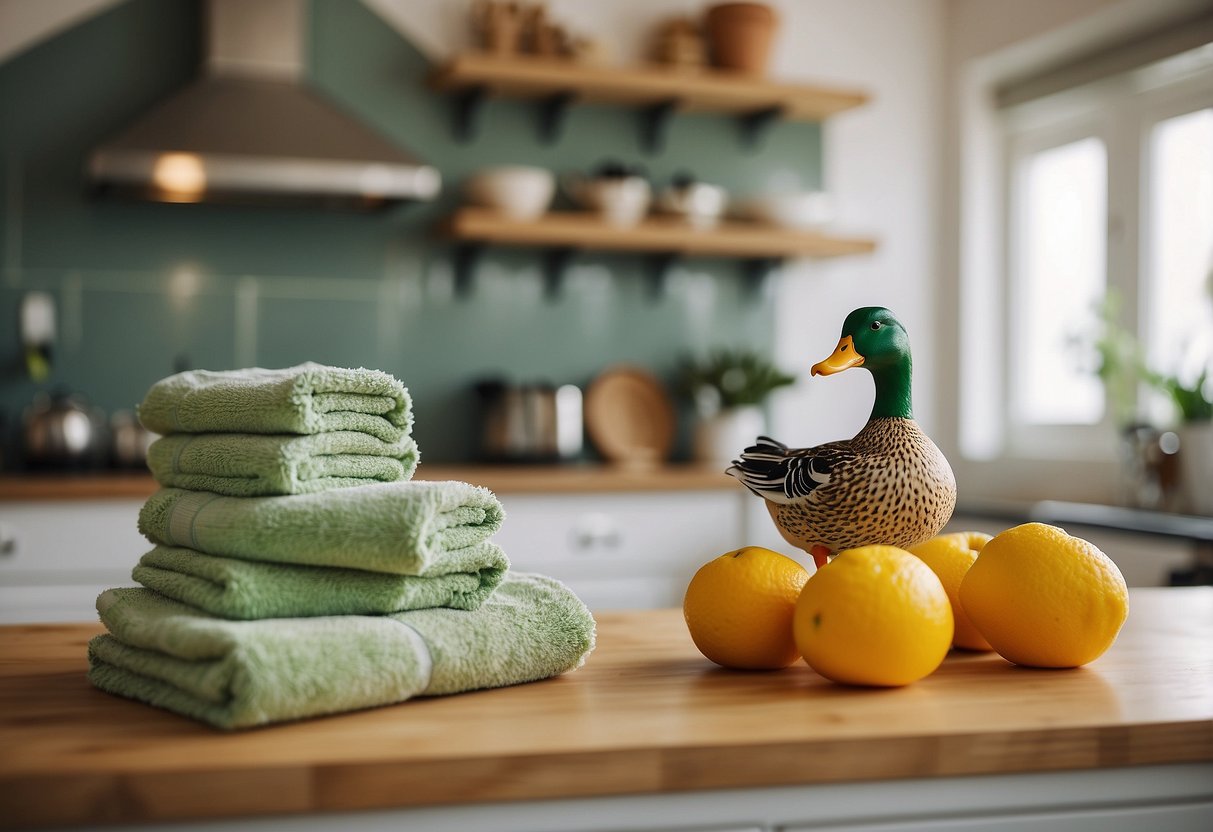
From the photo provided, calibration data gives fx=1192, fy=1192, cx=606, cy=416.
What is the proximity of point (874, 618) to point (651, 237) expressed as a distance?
2.69 m

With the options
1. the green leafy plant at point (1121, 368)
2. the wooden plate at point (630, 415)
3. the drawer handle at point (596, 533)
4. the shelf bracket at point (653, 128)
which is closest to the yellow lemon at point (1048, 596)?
the drawer handle at point (596, 533)

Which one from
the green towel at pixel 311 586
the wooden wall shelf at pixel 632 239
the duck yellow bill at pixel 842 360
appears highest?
the wooden wall shelf at pixel 632 239

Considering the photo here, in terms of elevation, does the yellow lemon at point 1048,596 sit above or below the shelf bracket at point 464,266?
below

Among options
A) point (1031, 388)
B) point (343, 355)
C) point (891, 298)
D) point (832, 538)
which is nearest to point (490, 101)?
point (343, 355)

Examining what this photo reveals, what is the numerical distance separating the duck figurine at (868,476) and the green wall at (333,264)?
263cm

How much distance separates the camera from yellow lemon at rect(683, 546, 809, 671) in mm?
829

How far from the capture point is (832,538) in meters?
0.86

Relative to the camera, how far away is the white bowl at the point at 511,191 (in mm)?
3268

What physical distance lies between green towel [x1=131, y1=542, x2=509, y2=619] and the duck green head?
0.30 m

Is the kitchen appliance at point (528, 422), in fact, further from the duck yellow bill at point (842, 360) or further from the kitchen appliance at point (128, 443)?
the duck yellow bill at point (842, 360)

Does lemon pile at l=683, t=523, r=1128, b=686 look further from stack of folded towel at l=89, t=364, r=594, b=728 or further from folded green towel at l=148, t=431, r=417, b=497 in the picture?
folded green towel at l=148, t=431, r=417, b=497

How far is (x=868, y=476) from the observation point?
835 millimetres

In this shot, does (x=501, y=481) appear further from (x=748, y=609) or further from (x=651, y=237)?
(x=748, y=609)

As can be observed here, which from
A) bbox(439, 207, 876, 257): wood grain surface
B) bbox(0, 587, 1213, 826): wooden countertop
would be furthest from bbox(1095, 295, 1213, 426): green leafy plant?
bbox(0, 587, 1213, 826): wooden countertop
